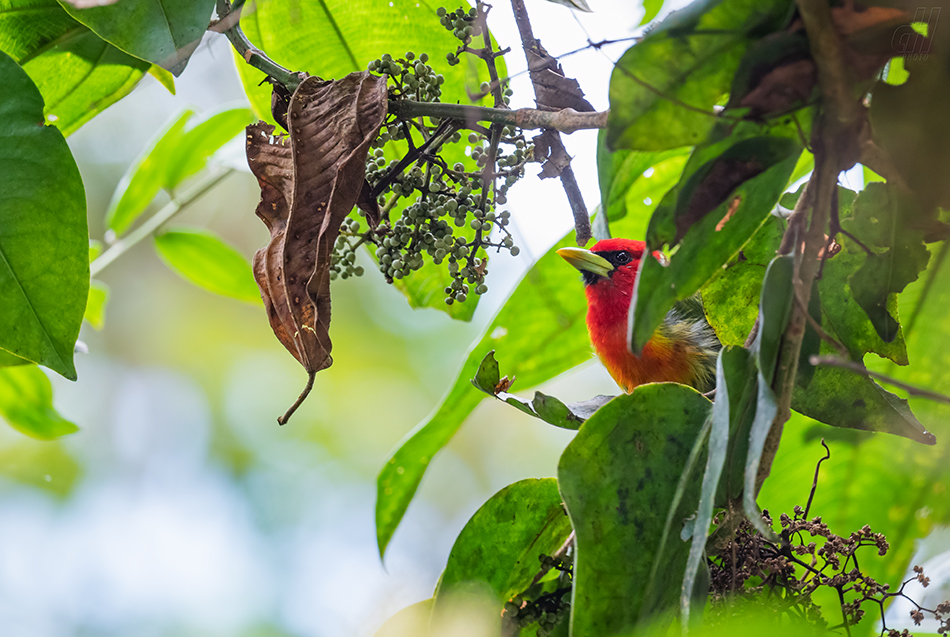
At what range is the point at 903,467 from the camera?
113 centimetres

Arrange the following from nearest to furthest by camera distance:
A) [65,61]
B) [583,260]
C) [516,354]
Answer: [65,61]
[516,354]
[583,260]

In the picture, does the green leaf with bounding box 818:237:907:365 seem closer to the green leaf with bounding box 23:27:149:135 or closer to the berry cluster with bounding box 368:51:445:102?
the berry cluster with bounding box 368:51:445:102

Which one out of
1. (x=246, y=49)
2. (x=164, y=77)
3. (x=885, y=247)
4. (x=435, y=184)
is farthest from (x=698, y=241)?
(x=164, y=77)

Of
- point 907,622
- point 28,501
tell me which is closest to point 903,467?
point 907,622

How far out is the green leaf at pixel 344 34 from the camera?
43.8 inches

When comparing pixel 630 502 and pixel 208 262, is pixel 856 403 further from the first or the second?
pixel 208 262

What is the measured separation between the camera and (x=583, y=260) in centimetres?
141

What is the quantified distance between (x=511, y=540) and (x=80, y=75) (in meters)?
0.91

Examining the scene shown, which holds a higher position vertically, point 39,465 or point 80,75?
point 80,75

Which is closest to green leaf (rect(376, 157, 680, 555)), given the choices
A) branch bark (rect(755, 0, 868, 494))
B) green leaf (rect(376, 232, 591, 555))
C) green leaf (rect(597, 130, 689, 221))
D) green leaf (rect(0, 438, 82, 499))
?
green leaf (rect(376, 232, 591, 555))

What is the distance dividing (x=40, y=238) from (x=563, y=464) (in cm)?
66

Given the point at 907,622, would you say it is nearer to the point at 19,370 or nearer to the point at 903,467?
the point at 903,467

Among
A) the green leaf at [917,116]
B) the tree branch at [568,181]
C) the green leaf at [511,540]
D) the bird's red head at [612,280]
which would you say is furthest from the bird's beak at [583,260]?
the green leaf at [917,116]

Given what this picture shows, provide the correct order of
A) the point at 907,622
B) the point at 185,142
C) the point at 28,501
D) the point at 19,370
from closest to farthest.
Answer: the point at 907,622
the point at 19,370
the point at 185,142
the point at 28,501
